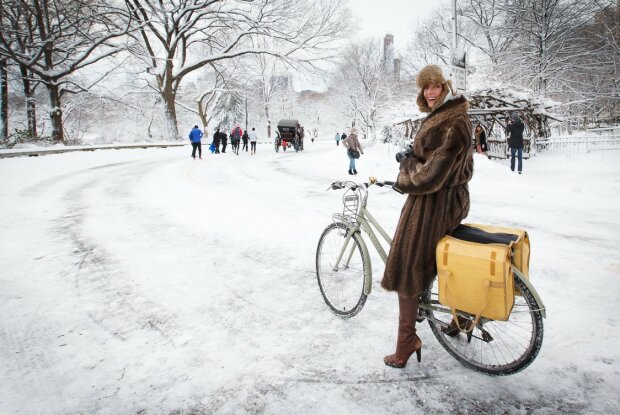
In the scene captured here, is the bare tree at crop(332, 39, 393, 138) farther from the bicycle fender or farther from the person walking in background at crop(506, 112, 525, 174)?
the bicycle fender

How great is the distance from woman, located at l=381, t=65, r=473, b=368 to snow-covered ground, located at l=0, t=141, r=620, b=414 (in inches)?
20.1

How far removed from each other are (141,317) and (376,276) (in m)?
2.32

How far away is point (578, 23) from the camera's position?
73.4 ft

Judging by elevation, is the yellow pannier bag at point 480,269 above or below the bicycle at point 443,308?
above

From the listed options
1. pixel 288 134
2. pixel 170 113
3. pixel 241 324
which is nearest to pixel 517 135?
pixel 241 324

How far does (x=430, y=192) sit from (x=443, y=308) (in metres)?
0.82

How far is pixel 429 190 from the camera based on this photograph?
2.07 metres

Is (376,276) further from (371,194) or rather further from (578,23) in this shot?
(578,23)

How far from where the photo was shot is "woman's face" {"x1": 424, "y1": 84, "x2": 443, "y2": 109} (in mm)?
2173

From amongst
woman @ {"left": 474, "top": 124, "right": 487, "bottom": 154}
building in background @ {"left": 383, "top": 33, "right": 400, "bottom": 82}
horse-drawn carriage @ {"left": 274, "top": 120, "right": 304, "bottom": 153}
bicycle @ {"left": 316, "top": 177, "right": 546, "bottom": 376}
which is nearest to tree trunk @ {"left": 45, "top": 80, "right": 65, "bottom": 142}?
horse-drawn carriage @ {"left": 274, "top": 120, "right": 304, "bottom": 153}

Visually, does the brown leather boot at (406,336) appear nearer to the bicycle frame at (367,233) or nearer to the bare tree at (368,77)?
the bicycle frame at (367,233)

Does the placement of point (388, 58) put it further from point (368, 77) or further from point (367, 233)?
point (367, 233)

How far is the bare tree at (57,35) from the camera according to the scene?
19.3 meters

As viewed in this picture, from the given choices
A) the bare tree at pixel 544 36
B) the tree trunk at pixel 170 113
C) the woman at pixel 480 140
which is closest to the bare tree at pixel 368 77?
the bare tree at pixel 544 36
